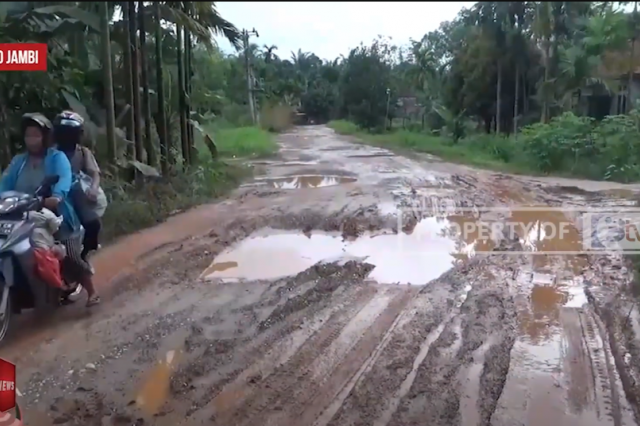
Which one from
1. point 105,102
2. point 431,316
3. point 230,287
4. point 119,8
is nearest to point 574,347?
point 431,316

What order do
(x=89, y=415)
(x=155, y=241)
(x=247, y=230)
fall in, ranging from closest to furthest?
(x=89, y=415) < (x=155, y=241) < (x=247, y=230)

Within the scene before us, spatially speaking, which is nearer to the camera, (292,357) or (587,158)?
(292,357)

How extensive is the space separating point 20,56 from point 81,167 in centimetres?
99

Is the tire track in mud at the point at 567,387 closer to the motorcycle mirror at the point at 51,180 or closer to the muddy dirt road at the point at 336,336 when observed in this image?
the muddy dirt road at the point at 336,336

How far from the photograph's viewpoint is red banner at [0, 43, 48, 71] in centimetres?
487

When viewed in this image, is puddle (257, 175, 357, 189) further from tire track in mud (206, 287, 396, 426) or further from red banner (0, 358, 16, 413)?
red banner (0, 358, 16, 413)

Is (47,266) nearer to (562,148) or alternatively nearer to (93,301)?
(93,301)

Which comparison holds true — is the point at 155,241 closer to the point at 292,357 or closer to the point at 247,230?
the point at 247,230

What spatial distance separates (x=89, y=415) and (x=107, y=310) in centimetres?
202

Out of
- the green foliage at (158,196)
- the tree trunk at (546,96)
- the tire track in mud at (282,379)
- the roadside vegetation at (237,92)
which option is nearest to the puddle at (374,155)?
the roadside vegetation at (237,92)

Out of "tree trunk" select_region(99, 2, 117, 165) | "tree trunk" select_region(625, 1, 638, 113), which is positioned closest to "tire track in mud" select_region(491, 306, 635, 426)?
"tree trunk" select_region(625, 1, 638, 113)

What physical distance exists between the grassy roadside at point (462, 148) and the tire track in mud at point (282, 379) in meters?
11.9

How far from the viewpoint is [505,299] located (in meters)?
5.89

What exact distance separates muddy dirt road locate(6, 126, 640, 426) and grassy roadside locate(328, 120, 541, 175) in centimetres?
880
